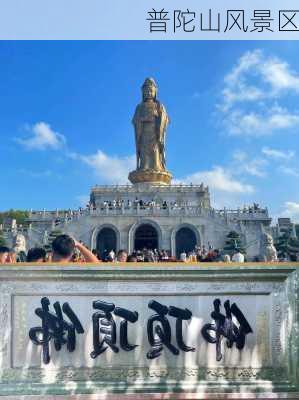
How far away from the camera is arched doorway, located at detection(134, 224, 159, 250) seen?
2853 centimetres

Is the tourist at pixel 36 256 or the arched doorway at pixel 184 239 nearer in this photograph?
the tourist at pixel 36 256

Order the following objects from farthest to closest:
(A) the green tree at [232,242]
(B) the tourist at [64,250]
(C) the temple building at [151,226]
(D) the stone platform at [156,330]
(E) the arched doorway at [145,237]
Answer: (E) the arched doorway at [145,237] → (C) the temple building at [151,226] → (A) the green tree at [232,242] → (B) the tourist at [64,250] → (D) the stone platform at [156,330]

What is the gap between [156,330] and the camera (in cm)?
363

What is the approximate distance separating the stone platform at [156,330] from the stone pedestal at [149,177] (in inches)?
1184

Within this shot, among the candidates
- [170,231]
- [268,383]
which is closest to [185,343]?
[268,383]

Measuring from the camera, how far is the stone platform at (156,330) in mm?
3484

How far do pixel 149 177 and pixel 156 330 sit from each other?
30265 millimetres

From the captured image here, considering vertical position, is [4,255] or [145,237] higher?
[145,237]

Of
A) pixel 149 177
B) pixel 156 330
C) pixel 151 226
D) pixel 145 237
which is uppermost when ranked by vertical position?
pixel 149 177

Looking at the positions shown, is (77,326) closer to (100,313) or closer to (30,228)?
(100,313)

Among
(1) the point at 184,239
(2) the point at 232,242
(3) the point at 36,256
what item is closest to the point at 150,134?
(1) the point at 184,239

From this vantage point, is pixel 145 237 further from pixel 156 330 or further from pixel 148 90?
pixel 156 330

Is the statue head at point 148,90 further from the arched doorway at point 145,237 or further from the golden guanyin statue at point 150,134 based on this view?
the arched doorway at point 145,237

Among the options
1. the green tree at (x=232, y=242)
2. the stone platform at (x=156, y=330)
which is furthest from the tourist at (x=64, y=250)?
the green tree at (x=232, y=242)
